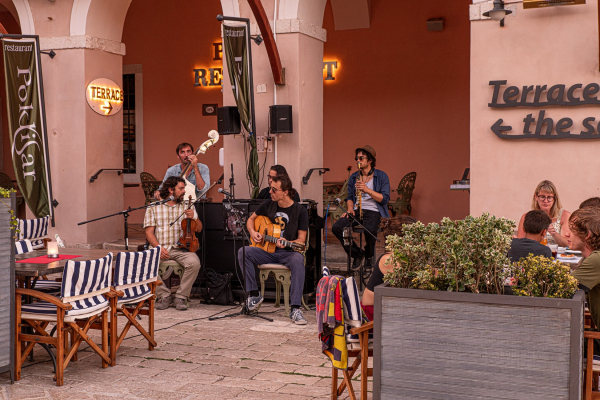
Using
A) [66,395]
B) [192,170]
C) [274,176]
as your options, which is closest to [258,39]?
[192,170]

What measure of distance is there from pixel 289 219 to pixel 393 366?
12.1 ft

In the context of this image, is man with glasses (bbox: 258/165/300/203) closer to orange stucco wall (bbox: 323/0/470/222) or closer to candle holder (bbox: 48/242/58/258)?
candle holder (bbox: 48/242/58/258)

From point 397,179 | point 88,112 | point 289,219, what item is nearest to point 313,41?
point 289,219

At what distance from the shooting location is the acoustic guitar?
6609 mm

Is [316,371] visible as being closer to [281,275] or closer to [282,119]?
[281,275]

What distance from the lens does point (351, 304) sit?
3.97 metres

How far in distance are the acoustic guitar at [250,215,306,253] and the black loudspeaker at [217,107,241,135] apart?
150 centimetres

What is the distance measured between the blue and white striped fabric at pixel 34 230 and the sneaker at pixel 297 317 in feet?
9.72

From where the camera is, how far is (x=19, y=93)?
871 cm

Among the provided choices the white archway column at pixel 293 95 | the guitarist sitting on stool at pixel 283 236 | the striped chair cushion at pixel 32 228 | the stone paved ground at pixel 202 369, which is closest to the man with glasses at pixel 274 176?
the guitarist sitting on stool at pixel 283 236

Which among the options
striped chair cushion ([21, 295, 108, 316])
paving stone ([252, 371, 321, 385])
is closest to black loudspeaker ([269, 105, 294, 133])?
striped chair cushion ([21, 295, 108, 316])

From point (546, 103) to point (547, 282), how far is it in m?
4.03

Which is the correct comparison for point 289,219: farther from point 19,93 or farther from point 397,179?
point 397,179

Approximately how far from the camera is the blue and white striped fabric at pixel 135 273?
5.04m
